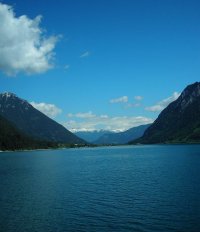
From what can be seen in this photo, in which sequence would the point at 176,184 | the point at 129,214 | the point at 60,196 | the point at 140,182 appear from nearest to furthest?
the point at 129,214 → the point at 60,196 → the point at 176,184 → the point at 140,182

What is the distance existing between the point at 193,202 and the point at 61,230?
95.2 feet

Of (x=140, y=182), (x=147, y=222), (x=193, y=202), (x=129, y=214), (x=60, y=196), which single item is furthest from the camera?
(x=140, y=182)

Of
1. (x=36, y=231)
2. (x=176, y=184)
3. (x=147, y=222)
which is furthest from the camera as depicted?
(x=176, y=184)

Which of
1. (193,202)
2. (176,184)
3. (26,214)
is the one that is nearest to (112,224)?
(26,214)

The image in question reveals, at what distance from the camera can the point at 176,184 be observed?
317ft

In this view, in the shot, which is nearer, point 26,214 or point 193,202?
point 26,214

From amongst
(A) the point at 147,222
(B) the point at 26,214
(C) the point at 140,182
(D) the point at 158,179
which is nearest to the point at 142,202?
(A) the point at 147,222

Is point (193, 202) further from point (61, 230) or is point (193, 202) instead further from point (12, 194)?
point (12, 194)

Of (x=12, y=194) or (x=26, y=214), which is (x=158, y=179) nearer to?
(x=12, y=194)

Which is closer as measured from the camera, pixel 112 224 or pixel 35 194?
pixel 112 224

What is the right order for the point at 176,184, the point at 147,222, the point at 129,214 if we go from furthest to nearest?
1. the point at 176,184
2. the point at 129,214
3. the point at 147,222

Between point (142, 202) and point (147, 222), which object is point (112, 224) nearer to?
point (147, 222)

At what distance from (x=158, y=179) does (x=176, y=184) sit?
42.7ft

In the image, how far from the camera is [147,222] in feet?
184
